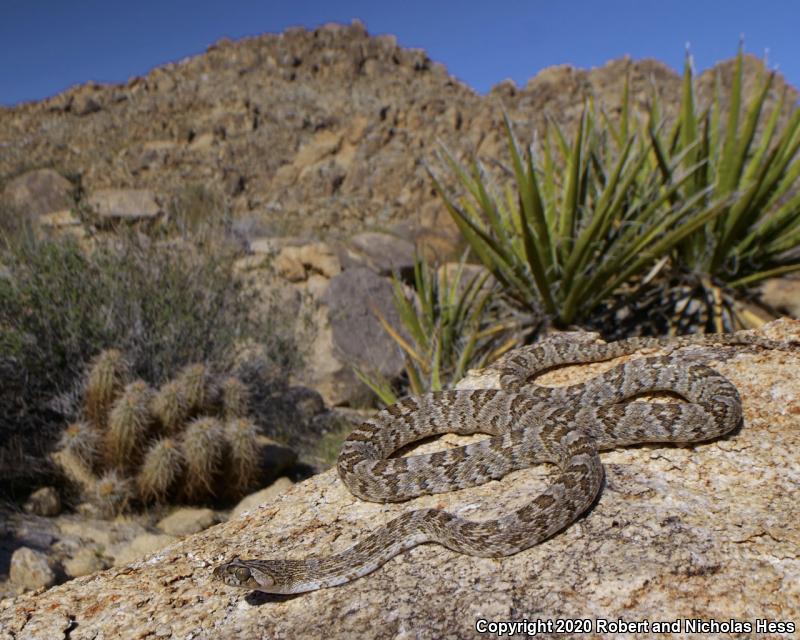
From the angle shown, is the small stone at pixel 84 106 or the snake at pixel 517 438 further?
the small stone at pixel 84 106

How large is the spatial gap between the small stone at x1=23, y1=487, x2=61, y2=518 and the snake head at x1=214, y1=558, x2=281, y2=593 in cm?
477

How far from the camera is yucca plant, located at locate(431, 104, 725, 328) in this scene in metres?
7.09

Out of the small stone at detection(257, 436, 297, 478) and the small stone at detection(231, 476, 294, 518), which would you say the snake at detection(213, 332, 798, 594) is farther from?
the small stone at detection(257, 436, 297, 478)

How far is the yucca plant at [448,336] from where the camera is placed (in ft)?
25.2

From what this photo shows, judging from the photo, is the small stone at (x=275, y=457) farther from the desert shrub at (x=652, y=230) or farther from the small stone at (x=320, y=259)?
the small stone at (x=320, y=259)

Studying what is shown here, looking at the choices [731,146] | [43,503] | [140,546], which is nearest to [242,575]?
[140,546]

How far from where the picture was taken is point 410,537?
3.87 m

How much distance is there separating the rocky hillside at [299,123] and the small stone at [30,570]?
46.1 feet

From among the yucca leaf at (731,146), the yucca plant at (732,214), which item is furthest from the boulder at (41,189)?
the yucca leaf at (731,146)

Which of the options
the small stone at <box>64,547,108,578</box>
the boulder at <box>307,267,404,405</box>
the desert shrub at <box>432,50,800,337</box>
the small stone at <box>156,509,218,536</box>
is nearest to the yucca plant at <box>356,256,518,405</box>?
the desert shrub at <box>432,50,800,337</box>

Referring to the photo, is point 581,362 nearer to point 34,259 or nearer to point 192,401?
point 192,401

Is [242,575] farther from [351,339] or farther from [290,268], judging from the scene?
[290,268]

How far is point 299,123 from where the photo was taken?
37312 mm

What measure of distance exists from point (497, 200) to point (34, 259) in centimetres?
631
